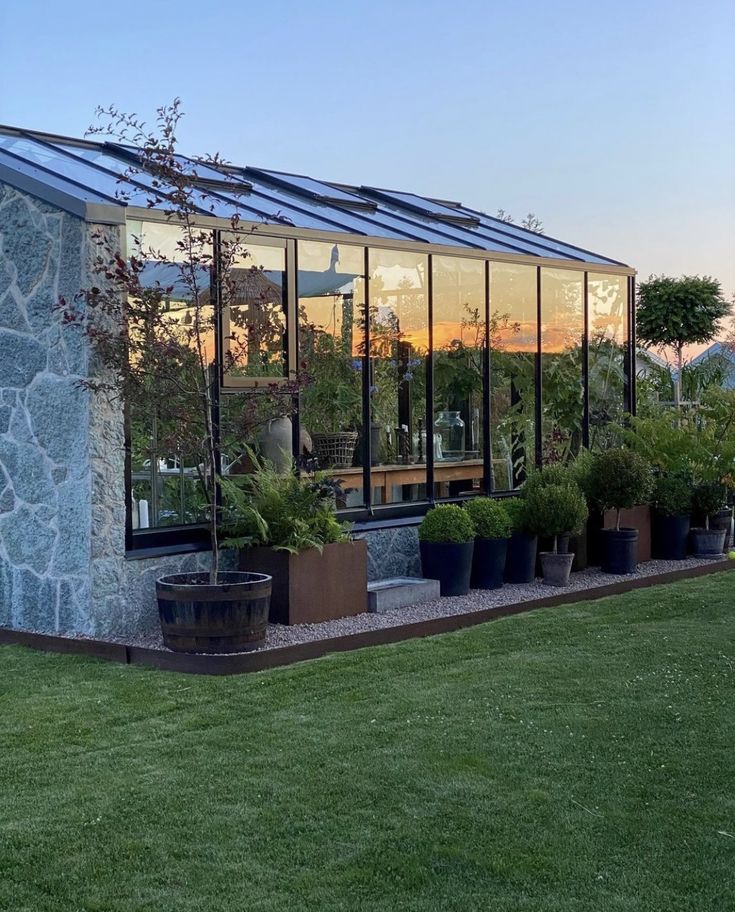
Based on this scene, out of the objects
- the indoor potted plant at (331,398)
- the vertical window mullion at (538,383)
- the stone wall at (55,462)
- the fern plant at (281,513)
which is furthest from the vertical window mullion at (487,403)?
the stone wall at (55,462)

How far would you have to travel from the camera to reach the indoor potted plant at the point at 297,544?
8258 millimetres

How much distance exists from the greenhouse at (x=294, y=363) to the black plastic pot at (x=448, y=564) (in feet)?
1.22

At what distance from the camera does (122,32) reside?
15016 millimetres

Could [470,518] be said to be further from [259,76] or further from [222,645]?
[259,76]

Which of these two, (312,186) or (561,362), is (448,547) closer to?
(561,362)

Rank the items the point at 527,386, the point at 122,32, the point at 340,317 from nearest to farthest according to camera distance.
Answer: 1. the point at 340,317
2. the point at 527,386
3. the point at 122,32

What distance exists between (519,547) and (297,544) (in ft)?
9.12

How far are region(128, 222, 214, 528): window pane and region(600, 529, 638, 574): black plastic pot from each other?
398 centimetres

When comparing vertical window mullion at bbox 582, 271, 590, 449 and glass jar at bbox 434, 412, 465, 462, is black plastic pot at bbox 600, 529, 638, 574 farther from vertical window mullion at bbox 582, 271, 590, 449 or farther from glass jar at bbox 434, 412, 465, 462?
vertical window mullion at bbox 582, 271, 590, 449

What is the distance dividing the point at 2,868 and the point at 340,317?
6.35m

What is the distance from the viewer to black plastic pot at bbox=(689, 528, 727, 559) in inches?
473

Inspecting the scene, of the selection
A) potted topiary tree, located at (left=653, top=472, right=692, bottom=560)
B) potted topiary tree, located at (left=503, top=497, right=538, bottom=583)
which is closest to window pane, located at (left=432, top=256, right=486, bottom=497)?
potted topiary tree, located at (left=503, top=497, right=538, bottom=583)

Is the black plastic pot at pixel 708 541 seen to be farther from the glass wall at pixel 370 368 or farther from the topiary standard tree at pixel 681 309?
the topiary standard tree at pixel 681 309

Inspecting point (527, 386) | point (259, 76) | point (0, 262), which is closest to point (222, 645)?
point (0, 262)
